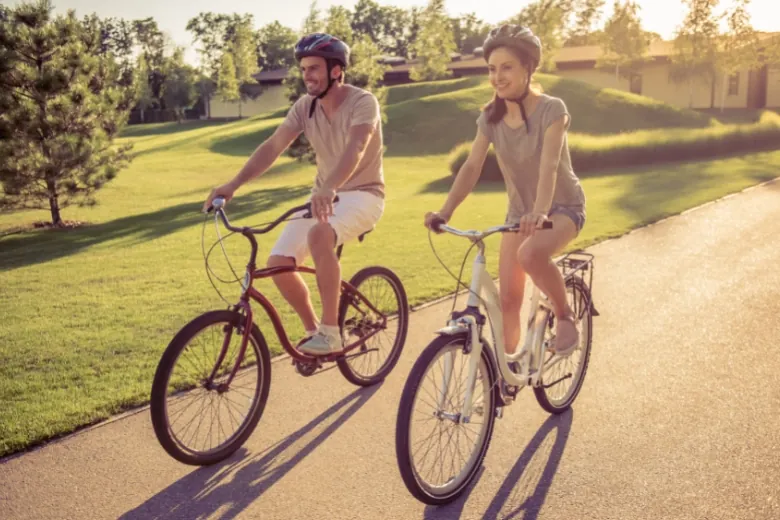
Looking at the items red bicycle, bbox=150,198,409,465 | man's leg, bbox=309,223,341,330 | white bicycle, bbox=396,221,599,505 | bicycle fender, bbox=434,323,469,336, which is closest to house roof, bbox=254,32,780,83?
red bicycle, bbox=150,198,409,465

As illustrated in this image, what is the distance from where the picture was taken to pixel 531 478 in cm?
392

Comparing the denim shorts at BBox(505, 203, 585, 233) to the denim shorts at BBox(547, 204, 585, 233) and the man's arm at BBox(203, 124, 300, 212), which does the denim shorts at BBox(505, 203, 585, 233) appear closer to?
the denim shorts at BBox(547, 204, 585, 233)

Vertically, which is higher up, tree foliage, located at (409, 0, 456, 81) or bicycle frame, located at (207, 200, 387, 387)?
tree foliage, located at (409, 0, 456, 81)

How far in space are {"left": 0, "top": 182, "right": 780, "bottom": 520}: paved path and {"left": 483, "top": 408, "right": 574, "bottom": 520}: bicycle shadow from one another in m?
0.01

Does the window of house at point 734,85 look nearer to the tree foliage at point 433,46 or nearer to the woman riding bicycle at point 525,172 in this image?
the tree foliage at point 433,46

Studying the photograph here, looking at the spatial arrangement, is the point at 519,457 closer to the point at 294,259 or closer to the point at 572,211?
the point at 572,211

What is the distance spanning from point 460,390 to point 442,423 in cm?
20

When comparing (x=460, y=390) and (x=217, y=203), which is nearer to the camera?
(x=460, y=390)

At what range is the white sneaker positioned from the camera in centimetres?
457

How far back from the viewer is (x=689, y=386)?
519 cm

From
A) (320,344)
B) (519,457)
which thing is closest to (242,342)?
(320,344)

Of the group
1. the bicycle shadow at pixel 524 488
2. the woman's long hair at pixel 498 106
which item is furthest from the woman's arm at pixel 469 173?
the bicycle shadow at pixel 524 488

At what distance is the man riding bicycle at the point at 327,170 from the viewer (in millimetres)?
4461

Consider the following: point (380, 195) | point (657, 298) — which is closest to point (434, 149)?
point (657, 298)
